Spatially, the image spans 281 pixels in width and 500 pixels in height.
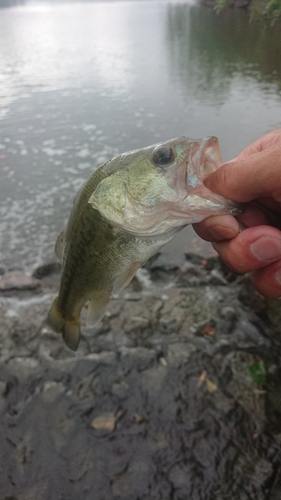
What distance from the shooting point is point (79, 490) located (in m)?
2.30

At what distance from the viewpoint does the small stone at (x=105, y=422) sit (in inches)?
103

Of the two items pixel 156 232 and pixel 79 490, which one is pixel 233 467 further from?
pixel 156 232

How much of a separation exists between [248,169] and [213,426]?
1.87 metres

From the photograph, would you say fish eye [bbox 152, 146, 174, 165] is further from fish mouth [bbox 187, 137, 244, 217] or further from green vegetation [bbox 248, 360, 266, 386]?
green vegetation [bbox 248, 360, 266, 386]

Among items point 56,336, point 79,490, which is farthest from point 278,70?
point 79,490

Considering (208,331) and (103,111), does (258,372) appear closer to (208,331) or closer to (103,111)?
(208,331)

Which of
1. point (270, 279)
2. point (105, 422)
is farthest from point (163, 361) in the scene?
point (270, 279)

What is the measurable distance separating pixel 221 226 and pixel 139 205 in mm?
436

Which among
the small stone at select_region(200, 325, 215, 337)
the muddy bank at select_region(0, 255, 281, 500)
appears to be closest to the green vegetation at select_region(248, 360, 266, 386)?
the muddy bank at select_region(0, 255, 281, 500)

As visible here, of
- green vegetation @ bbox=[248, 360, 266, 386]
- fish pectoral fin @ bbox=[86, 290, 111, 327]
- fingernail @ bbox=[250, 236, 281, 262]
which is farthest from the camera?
green vegetation @ bbox=[248, 360, 266, 386]

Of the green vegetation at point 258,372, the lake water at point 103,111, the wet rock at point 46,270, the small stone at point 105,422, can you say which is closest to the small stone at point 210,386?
the green vegetation at point 258,372

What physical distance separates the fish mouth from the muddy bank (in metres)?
1.68

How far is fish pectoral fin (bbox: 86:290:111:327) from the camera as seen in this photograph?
2.03m

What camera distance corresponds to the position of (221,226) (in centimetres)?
179
